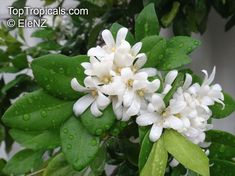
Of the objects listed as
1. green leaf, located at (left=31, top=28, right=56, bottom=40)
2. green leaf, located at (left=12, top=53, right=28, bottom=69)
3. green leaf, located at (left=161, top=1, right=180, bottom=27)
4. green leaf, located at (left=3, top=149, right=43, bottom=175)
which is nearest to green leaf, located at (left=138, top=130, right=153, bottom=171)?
green leaf, located at (left=3, top=149, right=43, bottom=175)

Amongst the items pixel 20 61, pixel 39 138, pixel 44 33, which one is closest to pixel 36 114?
pixel 39 138

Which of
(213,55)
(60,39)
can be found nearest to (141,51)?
(213,55)

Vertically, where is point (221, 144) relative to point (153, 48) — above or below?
below

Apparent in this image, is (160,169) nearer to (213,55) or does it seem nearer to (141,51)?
(141,51)

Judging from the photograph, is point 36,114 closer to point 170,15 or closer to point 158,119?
point 158,119

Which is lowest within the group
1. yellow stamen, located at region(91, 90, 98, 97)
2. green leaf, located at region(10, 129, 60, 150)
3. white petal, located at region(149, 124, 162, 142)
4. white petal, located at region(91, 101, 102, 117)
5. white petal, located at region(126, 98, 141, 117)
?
green leaf, located at region(10, 129, 60, 150)

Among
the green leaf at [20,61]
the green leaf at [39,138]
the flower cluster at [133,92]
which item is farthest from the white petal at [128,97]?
the green leaf at [20,61]
